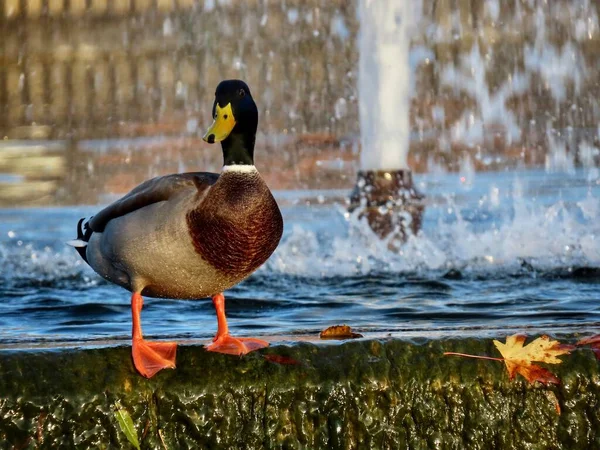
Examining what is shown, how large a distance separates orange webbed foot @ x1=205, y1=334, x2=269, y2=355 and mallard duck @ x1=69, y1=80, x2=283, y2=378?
35mm

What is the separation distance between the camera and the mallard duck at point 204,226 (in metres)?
2.65

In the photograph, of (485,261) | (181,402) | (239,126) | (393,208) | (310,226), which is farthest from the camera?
(310,226)

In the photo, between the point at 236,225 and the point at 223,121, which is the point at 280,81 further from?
the point at 236,225

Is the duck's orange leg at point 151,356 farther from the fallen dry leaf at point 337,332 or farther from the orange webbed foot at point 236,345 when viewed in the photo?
the fallen dry leaf at point 337,332

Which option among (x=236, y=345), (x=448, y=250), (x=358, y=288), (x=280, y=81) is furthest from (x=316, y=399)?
(x=280, y=81)

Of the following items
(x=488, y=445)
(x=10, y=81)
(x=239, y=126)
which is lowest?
(x=488, y=445)

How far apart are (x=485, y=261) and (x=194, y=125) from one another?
25.1ft

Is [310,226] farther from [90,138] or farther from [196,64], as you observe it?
[196,64]

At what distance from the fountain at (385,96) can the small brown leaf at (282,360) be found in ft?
15.0

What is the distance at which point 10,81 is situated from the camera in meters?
14.3

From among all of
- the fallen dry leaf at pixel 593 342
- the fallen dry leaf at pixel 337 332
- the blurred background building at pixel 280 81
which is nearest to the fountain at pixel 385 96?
the blurred background building at pixel 280 81

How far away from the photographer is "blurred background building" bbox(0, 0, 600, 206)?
453 inches

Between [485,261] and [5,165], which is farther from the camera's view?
[5,165]

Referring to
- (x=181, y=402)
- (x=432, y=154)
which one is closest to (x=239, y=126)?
(x=181, y=402)
